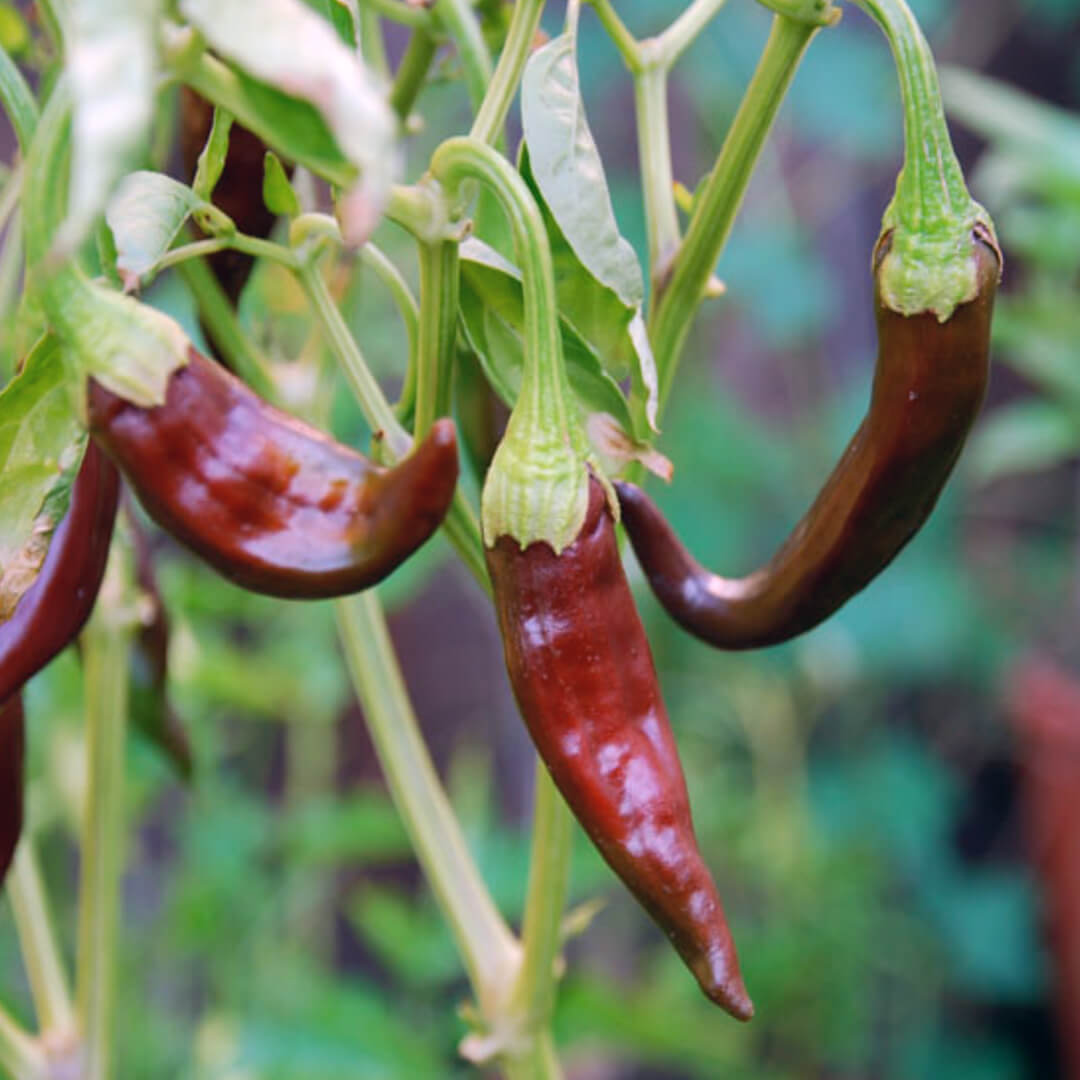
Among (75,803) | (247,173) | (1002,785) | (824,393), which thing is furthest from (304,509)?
(1002,785)

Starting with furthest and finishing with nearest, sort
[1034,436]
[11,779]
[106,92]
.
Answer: [1034,436] < [11,779] < [106,92]

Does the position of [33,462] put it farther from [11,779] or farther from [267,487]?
[11,779]

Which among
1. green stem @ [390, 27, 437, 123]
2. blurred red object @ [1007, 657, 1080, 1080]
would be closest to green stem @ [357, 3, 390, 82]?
green stem @ [390, 27, 437, 123]

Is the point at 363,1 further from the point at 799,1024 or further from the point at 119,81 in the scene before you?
the point at 799,1024

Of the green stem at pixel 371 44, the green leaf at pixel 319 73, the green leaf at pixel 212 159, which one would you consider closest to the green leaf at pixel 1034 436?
the green stem at pixel 371 44

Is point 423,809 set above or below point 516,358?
below

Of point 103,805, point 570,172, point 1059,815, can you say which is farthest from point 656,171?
point 1059,815

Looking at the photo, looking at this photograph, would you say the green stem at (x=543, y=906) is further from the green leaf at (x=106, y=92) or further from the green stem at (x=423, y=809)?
the green leaf at (x=106, y=92)
